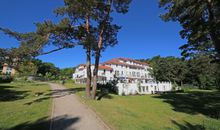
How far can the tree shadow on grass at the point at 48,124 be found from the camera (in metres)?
7.26

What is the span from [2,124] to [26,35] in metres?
7.35

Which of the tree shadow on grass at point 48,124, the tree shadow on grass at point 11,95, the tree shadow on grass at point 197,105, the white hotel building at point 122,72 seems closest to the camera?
the tree shadow on grass at point 48,124

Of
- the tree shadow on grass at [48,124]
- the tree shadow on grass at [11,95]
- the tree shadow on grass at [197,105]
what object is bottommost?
the tree shadow on grass at [197,105]

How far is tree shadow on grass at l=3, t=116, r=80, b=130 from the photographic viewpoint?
726cm

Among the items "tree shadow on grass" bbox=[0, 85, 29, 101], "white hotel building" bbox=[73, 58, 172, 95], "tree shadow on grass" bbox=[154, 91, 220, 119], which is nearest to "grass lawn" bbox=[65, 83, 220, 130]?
"tree shadow on grass" bbox=[154, 91, 220, 119]

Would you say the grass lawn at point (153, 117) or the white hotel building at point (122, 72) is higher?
the white hotel building at point (122, 72)

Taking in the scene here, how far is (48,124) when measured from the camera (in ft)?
25.5

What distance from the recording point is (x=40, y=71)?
304 feet

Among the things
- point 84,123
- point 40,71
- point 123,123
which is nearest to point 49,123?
point 84,123

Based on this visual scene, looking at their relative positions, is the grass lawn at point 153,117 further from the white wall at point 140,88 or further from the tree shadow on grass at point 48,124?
the white wall at point 140,88

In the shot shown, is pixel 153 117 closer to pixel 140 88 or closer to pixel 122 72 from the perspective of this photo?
pixel 140 88

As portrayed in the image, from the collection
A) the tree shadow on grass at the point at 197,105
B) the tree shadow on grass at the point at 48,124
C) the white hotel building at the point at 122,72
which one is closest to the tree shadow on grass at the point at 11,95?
the tree shadow on grass at the point at 48,124

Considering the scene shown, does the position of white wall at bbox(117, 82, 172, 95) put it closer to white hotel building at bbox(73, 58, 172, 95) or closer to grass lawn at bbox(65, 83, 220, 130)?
white hotel building at bbox(73, 58, 172, 95)

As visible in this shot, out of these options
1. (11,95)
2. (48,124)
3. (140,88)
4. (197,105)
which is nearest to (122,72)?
(140,88)
